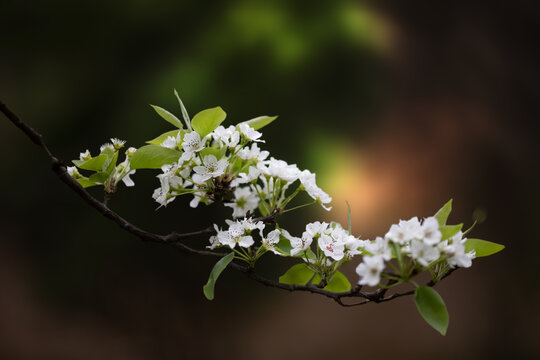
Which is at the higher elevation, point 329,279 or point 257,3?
point 257,3

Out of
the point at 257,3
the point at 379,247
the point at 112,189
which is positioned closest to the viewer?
the point at 379,247

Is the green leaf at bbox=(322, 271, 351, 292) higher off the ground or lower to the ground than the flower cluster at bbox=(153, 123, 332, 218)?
lower

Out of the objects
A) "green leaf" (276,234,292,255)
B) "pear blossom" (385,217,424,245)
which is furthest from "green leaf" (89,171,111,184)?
"pear blossom" (385,217,424,245)

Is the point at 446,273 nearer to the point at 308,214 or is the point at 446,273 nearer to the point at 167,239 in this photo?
the point at 167,239

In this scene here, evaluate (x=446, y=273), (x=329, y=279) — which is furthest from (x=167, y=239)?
(x=446, y=273)

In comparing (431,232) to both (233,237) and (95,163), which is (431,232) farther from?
(95,163)

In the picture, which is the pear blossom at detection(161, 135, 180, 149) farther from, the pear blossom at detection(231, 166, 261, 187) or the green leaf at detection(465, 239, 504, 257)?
the green leaf at detection(465, 239, 504, 257)

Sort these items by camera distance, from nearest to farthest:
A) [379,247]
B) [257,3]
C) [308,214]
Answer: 1. [379,247]
2. [308,214]
3. [257,3]
